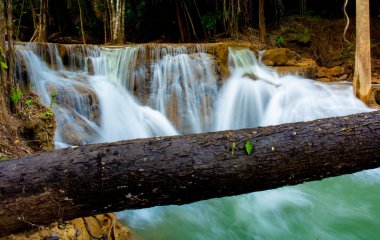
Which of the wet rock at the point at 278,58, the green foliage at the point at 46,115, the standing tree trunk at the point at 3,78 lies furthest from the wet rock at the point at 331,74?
the standing tree trunk at the point at 3,78

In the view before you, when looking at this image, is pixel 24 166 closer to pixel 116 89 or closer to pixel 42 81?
pixel 42 81

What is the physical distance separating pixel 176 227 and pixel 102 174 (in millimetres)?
2152

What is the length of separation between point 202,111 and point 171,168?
6.06 metres

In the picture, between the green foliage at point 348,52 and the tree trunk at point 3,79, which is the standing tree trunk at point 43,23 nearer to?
the tree trunk at point 3,79

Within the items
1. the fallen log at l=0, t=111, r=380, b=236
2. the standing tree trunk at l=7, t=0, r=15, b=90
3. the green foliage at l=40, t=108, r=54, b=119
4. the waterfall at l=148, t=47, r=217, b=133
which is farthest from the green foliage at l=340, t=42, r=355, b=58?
the standing tree trunk at l=7, t=0, r=15, b=90

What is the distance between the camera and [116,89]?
7.86 m

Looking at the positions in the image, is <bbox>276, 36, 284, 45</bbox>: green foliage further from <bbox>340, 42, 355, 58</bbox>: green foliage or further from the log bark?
<bbox>340, 42, 355, 58</bbox>: green foliage

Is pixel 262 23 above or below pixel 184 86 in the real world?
above

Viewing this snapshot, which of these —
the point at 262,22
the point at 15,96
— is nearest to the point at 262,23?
the point at 262,22

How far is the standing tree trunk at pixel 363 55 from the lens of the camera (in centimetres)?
845

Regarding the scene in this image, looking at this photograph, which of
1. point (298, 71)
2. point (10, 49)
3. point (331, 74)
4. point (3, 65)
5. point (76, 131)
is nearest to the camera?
point (3, 65)

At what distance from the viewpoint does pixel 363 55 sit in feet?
28.0

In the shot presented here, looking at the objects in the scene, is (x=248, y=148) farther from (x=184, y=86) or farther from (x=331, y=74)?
(x=331, y=74)

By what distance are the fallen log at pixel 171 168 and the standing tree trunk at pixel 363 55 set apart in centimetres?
669
